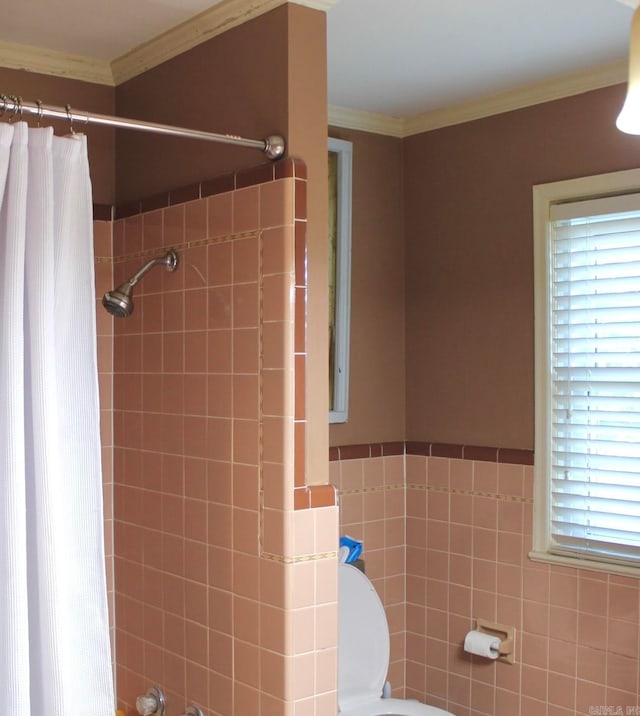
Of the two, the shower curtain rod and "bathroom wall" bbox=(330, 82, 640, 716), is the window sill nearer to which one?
"bathroom wall" bbox=(330, 82, 640, 716)

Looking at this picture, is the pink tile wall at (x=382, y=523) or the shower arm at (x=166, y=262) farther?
the pink tile wall at (x=382, y=523)

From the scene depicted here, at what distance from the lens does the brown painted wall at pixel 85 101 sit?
8.62 ft

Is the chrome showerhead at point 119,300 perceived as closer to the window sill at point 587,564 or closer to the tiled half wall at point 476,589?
the tiled half wall at point 476,589

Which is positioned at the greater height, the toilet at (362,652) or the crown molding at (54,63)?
the crown molding at (54,63)

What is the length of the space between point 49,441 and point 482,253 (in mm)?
1823

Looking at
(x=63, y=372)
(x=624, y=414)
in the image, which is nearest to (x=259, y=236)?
(x=63, y=372)

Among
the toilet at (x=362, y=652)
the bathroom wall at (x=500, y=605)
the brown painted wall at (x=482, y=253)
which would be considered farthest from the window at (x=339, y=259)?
the toilet at (x=362, y=652)

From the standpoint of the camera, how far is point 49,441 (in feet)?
5.94

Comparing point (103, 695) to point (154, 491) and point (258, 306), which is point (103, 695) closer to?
point (154, 491)

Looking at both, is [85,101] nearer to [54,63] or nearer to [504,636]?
[54,63]

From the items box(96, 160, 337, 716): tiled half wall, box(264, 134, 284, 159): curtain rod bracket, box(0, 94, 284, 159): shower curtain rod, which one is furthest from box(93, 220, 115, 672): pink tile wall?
box(264, 134, 284, 159): curtain rod bracket

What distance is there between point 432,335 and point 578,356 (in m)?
0.60

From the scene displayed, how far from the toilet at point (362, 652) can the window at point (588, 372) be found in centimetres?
58

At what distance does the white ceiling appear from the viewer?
7.64 feet
